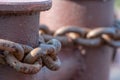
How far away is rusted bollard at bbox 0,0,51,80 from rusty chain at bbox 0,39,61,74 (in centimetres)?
3

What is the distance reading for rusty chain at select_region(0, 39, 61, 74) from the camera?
2.66 ft

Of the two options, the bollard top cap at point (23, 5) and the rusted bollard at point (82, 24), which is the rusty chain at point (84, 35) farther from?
the bollard top cap at point (23, 5)

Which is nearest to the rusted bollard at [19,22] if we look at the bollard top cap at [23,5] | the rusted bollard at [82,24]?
the bollard top cap at [23,5]

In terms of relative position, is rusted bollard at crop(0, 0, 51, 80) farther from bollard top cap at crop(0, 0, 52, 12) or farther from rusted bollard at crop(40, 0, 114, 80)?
rusted bollard at crop(40, 0, 114, 80)

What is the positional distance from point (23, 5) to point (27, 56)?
114 mm

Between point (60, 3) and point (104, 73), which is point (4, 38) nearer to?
point (60, 3)

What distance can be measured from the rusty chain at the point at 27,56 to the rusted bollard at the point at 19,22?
1.3 inches

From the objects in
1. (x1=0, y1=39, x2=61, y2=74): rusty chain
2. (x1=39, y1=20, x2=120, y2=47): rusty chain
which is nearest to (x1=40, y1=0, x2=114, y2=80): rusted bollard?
(x1=39, y1=20, x2=120, y2=47): rusty chain

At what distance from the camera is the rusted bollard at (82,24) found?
1.50 metres

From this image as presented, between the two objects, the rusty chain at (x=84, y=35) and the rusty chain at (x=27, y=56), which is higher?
the rusty chain at (x=27, y=56)

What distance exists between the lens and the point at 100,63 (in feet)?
5.21

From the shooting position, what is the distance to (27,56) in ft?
2.80

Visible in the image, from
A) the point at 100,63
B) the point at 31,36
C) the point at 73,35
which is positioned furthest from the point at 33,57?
the point at 100,63

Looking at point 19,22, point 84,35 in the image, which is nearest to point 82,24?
point 84,35
